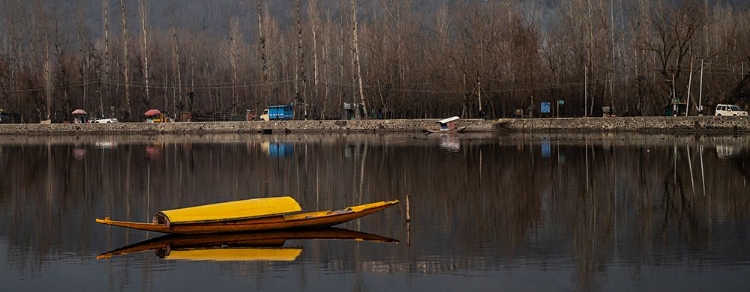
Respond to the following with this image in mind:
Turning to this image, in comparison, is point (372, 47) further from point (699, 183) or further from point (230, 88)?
point (699, 183)

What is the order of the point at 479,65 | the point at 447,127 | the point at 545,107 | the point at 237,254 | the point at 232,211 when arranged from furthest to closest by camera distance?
the point at 479,65
the point at 545,107
the point at 447,127
the point at 232,211
the point at 237,254

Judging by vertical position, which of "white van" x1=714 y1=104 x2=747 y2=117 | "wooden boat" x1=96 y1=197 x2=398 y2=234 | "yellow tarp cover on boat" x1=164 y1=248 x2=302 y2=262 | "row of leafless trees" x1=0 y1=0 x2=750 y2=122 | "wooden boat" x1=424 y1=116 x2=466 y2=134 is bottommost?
"yellow tarp cover on boat" x1=164 y1=248 x2=302 y2=262

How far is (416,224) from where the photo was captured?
19.4m

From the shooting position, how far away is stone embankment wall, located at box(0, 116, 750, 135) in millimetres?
52938

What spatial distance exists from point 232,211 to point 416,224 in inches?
151

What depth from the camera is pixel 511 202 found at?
22.9m

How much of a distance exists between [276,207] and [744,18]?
214 feet

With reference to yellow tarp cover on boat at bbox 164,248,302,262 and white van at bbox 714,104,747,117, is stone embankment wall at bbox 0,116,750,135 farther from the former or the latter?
yellow tarp cover on boat at bbox 164,248,302,262

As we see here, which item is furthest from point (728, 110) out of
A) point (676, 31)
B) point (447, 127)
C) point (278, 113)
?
point (278, 113)

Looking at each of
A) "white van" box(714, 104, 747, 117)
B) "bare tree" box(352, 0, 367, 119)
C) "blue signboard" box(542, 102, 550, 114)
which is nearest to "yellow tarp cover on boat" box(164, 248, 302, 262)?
"white van" box(714, 104, 747, 117)

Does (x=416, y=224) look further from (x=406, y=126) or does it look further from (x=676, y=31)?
(x=406, y=126)

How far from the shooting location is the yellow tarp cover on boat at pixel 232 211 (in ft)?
57.9

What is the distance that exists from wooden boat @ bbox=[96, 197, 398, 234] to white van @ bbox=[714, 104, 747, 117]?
42.4 meters

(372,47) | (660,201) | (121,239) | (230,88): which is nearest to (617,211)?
(660,201)
